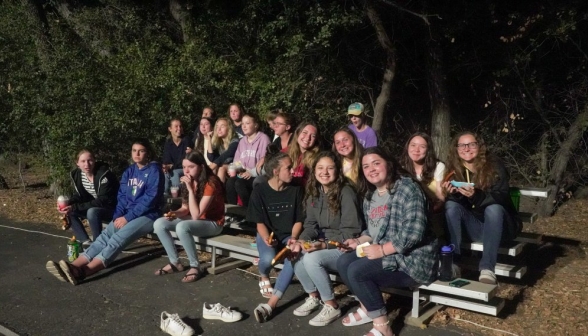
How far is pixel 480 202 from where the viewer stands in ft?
16.3

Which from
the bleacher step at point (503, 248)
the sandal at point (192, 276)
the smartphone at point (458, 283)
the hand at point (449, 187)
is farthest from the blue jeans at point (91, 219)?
the smartphone at point (458, 283)

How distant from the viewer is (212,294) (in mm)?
5430

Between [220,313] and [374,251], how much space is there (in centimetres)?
142

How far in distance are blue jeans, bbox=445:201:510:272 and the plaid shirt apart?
2.14 feet

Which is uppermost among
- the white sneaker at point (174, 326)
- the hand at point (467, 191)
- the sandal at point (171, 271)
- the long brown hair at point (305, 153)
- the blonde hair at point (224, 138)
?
the blonde hair at point (224, 138)

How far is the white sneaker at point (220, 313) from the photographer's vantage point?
4727 mm

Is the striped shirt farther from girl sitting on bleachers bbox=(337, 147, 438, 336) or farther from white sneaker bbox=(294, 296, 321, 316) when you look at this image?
girl sitting on bleachers bbox=(337, 147, 438, 336)

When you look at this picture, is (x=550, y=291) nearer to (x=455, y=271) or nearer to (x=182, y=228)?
(x=455, y=271)

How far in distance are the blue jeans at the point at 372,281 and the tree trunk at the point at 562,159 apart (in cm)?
510

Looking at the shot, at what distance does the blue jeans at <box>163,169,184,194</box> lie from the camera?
26.6ft

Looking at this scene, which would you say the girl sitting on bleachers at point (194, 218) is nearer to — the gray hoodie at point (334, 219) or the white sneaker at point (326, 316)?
the gray hoodie at point (334, 219)

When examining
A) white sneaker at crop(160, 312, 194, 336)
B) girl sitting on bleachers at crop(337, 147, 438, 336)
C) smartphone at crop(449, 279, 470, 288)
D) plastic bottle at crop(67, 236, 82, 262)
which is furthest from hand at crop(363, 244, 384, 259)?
plastic bottle at crop(67, 236, 82, 262)

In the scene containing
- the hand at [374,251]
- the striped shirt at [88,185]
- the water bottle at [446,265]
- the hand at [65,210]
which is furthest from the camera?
the striped shirt at [88,185]

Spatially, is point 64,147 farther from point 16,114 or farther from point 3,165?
point 3,165
